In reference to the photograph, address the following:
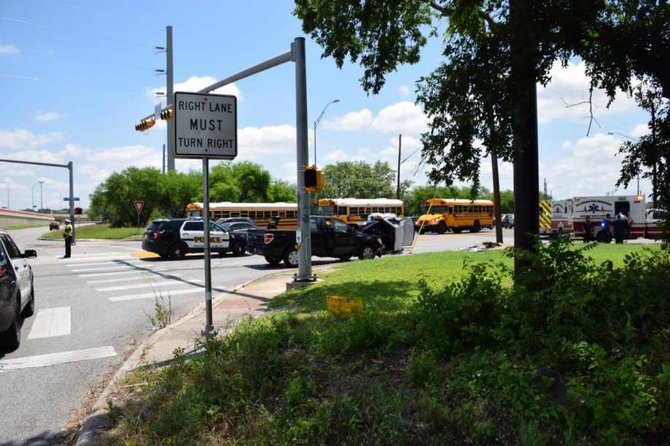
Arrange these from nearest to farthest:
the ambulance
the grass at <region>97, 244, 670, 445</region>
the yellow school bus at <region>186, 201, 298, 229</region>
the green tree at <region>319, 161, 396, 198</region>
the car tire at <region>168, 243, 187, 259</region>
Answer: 1. the grass at <region>97, 244, 670, 445</region>
2. the car tire at <region>168, 243, 187, 259</region>
3. the ambulance
4. the yellow school bus at <region>186, 201, 298, 229</region>
5. the green tree at <region>319, 161, 396, 198</region>

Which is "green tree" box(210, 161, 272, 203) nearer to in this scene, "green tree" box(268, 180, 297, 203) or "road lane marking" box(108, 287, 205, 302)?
"green tree" box(268, 180, 297, 203)

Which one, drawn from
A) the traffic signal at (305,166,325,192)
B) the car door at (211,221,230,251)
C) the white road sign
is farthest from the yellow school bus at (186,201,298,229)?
the white road sign

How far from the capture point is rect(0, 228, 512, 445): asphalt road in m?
5.30

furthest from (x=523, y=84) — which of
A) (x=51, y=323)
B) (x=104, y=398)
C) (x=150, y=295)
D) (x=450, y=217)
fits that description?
(x=450, y=217)

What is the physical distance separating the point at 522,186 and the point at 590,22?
Result: 2.35 metres

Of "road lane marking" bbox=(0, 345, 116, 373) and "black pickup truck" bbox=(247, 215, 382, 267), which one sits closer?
"road lane marking" bbox=(0, 345, 116, 373)

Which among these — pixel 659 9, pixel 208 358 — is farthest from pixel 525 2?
pixel 208 358

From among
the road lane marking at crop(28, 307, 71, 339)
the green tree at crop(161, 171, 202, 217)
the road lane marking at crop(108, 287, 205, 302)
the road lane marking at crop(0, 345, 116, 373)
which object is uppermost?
the green tree at crop(161, 171, 202, 217)

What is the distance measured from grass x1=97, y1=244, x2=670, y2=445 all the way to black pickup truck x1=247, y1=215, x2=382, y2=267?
508 inches

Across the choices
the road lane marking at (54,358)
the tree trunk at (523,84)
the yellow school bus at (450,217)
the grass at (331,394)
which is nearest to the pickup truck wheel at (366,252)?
the tree trunk at (523,84)

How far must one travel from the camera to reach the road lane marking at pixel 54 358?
6.95 meters

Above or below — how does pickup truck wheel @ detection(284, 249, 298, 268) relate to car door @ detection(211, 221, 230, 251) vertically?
below

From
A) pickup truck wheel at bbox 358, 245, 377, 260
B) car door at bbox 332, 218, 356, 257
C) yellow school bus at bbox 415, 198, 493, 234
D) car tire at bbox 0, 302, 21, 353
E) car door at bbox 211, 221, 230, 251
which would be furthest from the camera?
yellow school bus at bbox 415, 198, 493, 234

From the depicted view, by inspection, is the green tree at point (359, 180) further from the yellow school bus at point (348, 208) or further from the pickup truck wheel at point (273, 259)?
the pickup truck wheel at point (273, 259)
